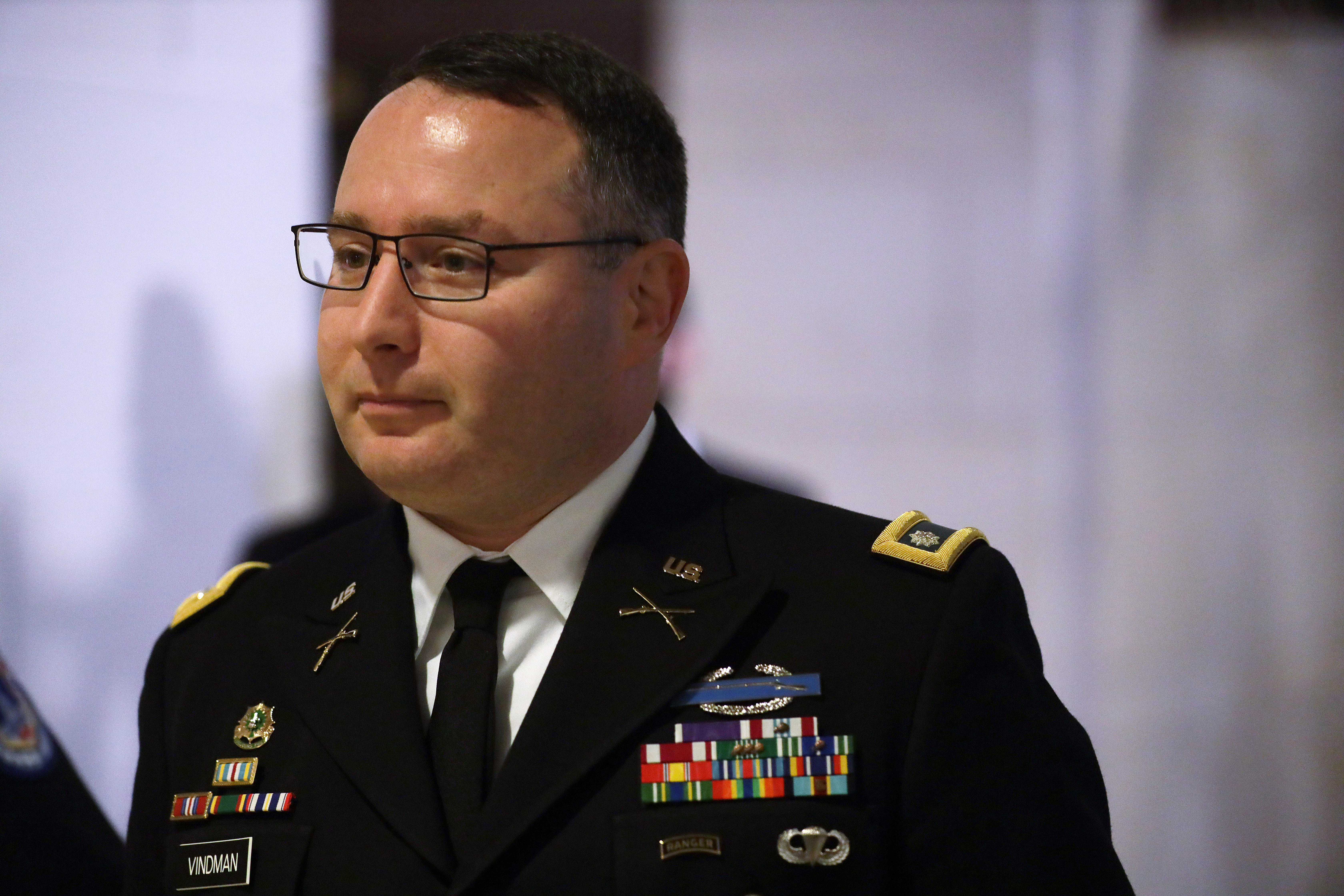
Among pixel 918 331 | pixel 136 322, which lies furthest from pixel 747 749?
pixel 136 322

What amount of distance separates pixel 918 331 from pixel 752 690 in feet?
8.30

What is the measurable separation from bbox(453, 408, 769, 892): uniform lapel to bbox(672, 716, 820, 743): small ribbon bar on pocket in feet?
0.13

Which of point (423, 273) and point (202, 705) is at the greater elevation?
point (423, 273)

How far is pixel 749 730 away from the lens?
4.45 feet

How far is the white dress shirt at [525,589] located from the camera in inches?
56.6

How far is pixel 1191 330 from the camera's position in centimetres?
364

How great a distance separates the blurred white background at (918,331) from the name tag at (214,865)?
218 centimetres

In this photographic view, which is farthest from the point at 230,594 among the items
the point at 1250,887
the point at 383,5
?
the point at 1250,887

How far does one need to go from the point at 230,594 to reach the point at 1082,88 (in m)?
2.97

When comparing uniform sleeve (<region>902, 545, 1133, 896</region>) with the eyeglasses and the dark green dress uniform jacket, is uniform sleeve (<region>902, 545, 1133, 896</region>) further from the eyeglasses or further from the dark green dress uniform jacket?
the eyeglasses

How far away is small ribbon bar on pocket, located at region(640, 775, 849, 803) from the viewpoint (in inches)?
51.8

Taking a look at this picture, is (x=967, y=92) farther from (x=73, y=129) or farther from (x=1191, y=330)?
(x=73, y=129)

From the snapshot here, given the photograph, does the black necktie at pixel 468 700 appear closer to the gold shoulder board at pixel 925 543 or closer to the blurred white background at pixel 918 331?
A: the gold shoulder board at pixel 925 543

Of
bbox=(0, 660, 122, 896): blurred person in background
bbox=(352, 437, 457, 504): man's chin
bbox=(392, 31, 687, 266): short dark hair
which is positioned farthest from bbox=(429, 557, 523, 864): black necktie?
bbox=(0, 660, 122, 896): blurred person in background
